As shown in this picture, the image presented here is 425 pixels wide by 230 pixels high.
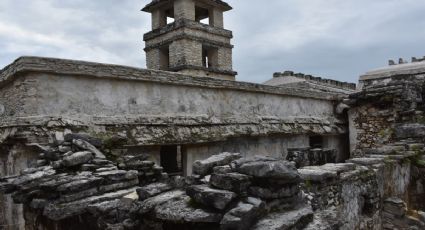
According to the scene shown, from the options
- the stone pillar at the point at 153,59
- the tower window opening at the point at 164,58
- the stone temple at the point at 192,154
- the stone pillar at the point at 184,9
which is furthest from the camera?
the tower window opening at the point at 164,58

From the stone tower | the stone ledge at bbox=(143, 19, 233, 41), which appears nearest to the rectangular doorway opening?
the stone tower

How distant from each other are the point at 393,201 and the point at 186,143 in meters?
4.41

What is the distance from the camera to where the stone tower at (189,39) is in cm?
2030

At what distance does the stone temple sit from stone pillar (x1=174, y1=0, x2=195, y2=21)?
9635 millimetres

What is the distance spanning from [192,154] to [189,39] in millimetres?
12533

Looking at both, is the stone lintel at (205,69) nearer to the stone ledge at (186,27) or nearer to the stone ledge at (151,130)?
the stone ledge at (186,27)

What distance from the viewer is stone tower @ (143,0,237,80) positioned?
20297 millimetres

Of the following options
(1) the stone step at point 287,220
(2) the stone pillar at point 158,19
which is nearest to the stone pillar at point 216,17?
→ (2) the stone pillar at point 158,19

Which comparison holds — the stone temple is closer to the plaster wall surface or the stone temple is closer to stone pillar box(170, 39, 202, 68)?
the plaster wall surface

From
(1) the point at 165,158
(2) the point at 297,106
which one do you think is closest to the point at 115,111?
(1) the point at 165,158

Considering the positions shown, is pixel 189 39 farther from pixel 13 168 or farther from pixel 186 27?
pixel 13 168

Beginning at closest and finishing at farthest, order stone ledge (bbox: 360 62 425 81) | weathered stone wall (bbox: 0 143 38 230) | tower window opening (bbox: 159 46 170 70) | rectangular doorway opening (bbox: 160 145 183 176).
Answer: weathered stone wall (bbox: 0 143 38 230) < rectangular doorway opening (bbox: 160 145 183 176) < stone ledge (bbox: 360 62 425 81) < tower window opening (bbox: 159 46 170 70)

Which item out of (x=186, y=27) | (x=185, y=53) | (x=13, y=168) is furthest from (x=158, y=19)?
(x=13, y=168)

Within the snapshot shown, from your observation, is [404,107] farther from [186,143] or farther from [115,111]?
[115,111]
